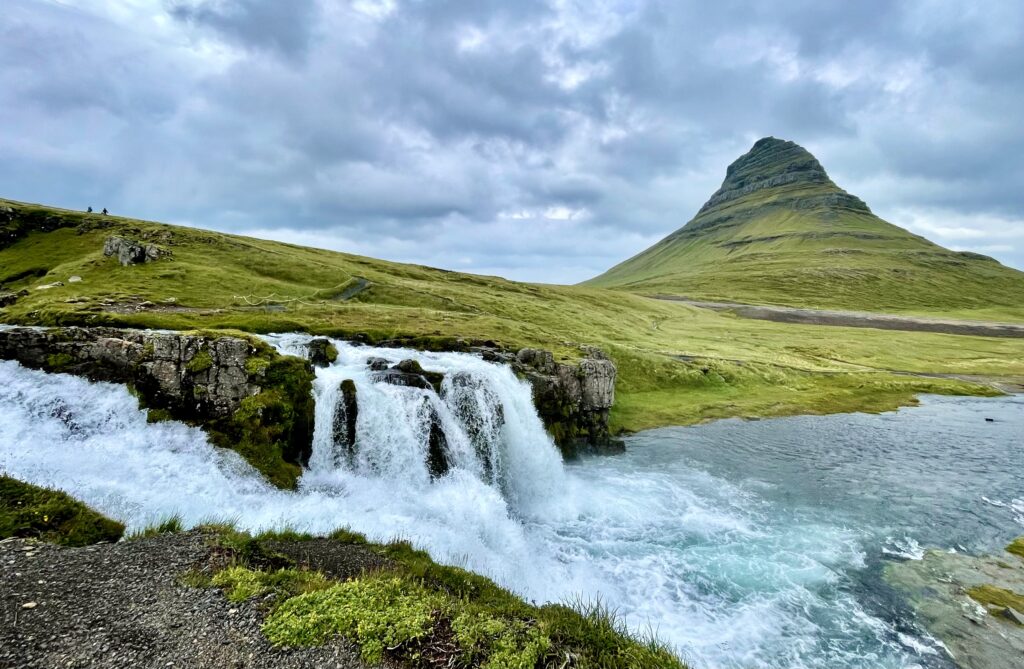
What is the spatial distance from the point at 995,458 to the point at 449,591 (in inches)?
2080

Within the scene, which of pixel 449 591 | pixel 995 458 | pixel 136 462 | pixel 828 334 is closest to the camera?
pixel 449 591

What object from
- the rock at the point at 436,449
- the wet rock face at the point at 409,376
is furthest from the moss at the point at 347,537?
the wet rock face at the point at 409,376

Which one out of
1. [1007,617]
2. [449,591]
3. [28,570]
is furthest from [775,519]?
[28,570]

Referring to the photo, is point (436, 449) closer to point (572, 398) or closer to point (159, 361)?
point (159, 361)

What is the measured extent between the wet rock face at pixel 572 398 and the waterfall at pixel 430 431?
12.5 ft

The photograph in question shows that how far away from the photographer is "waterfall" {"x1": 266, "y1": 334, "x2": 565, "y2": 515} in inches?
1093

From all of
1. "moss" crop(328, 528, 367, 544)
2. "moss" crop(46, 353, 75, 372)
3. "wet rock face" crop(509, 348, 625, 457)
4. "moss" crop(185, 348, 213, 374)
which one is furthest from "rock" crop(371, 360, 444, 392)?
"moss" crop(46, 353, 75, 372)

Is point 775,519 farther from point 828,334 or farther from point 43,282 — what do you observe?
point 828,334

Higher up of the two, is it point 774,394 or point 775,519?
point 774,394

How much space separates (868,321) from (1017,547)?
15906 centimetres

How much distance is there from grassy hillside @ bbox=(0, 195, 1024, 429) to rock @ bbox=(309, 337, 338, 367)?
9261 mm

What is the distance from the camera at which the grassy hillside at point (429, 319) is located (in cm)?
4881

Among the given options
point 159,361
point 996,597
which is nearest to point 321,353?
point 159,361

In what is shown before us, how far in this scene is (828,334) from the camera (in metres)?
125
